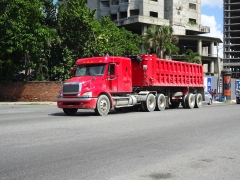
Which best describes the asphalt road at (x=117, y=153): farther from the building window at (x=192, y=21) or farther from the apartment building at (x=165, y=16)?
the building window at (x=192, y=21)

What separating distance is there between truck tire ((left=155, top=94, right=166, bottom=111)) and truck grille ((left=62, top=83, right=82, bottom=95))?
620 cm

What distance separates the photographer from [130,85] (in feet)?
64.8

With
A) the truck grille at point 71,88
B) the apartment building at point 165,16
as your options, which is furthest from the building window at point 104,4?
the truck grille at point 71,88

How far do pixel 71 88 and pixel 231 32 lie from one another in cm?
14039

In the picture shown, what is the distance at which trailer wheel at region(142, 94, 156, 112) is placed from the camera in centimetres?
2044

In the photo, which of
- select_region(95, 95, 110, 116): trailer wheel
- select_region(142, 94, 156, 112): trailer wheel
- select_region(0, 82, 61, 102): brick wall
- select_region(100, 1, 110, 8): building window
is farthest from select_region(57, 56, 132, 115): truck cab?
select_region(100, 1, 110, 8): building window

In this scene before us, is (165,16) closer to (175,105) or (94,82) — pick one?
(175,105)

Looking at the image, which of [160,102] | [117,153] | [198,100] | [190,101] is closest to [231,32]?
[198,100]

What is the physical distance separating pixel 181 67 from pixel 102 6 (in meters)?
59.5

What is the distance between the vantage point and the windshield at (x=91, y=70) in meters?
17.8

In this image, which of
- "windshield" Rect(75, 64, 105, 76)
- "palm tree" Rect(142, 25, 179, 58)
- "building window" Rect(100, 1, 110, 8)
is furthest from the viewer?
"building window" Rect(100, 1, 110, 8)

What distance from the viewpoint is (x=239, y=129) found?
43.2 feet

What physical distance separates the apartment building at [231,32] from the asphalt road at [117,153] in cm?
13920

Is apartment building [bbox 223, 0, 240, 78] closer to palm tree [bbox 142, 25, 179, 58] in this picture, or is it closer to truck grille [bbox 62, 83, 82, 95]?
palm tree [bbox 142, 25, 179, 58]
